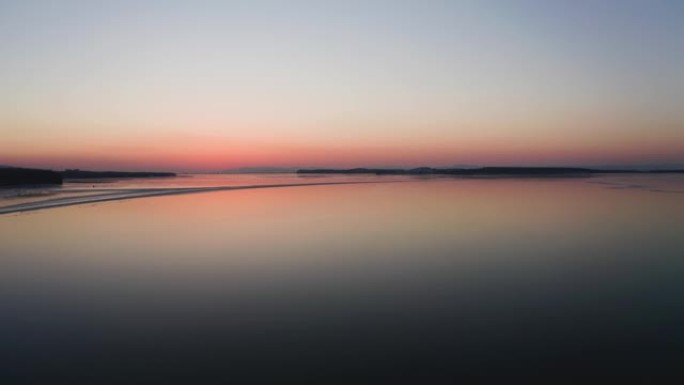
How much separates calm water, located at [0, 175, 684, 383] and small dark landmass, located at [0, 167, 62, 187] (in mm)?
37823

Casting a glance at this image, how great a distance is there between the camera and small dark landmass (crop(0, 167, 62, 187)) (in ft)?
149

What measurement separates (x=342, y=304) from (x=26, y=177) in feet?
171

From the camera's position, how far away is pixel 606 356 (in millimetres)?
4980

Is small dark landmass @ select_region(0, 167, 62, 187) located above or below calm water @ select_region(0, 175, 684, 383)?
above

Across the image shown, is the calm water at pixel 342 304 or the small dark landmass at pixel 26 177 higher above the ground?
the small dark landmass at pixel 26 177

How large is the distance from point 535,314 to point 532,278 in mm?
2281

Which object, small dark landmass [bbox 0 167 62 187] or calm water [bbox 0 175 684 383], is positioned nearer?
calm water [bbox 0 175 684 383]

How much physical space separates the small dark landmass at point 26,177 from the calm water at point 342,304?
3782 cm

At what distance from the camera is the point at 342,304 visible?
7027 mm

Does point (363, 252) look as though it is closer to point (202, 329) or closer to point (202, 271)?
point (202, 271)

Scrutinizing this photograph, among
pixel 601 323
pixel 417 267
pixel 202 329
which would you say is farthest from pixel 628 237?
pixel 202 329

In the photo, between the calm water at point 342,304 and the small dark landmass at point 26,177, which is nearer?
the calm water at point 342,304

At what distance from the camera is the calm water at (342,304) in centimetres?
489

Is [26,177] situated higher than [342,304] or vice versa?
[26,177]
